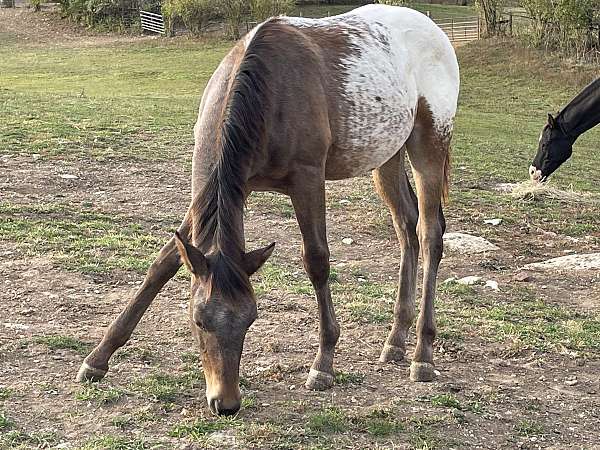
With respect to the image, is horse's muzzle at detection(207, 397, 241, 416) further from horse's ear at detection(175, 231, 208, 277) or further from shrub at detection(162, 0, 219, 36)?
shrub at detection(162, 0, 219, 36)

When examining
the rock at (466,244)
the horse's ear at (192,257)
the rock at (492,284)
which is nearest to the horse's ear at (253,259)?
the horse's ear at (192,257)

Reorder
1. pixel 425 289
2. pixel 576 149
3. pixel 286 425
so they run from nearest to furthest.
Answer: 1. pixel 286 425
2. pixel 425 289
3. pixel 576 149

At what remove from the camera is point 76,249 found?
6074 mm

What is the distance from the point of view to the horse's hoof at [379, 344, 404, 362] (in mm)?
4676

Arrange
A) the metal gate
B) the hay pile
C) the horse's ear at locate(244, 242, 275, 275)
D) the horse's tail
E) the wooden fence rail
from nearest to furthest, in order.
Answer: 1. the horse's ear at locate(244, 242, 275, 275)
2. the horse's tail
3. the hay pile
4. the metal gate
5. the wooden fence rail

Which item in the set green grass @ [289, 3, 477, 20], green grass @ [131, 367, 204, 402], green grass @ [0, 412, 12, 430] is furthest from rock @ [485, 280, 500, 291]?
green grass @ [289, 3, 477, 20]

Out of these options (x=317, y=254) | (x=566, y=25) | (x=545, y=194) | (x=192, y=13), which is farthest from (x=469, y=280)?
(x=192, y=13)

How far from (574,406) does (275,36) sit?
96.5 inches

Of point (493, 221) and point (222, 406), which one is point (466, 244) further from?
point (222, 406)

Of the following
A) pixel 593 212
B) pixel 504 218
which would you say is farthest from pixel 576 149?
pixel 504 218

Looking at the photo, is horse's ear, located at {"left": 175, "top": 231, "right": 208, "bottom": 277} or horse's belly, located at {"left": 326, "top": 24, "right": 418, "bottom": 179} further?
horse's belly, located at {"left": 326, "top": 24, "right": 418, "bottom": 179}

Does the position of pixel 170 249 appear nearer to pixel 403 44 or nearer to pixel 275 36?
pixel 275 36

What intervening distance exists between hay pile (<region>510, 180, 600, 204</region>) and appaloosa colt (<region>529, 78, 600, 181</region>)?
54 centimetres

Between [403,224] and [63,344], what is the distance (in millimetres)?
2217
